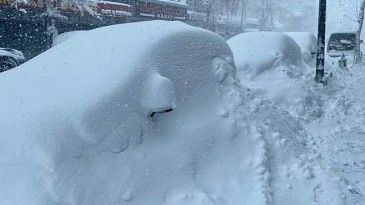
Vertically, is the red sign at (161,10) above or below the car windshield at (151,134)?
above

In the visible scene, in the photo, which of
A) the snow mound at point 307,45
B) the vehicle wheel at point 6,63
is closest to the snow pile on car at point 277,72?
the snow mound at point 307,45

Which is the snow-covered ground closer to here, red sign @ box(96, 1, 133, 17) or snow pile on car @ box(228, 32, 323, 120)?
snow pile on car @ box(228, 32, 323, 120)

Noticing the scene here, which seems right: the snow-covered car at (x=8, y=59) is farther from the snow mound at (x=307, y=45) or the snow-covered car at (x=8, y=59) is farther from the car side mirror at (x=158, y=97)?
the car side mirror at (x=158, y=97)

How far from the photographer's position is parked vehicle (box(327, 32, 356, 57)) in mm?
19003

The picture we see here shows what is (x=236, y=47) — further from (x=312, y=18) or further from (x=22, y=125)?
(x=312, y=18)

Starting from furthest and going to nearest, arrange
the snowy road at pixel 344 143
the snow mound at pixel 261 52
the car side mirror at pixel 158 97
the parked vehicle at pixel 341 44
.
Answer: the parked vehicle at pixel 341 44 < the snow mound at pixel 261 52 < the snowy road at pixel 344 143 < the car side mirror at pixel 158 97

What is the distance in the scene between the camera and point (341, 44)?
769 inches

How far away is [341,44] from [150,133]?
18709mm

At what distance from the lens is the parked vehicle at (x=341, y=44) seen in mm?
19003

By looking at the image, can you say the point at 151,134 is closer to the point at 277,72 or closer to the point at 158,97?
the point at 158,97

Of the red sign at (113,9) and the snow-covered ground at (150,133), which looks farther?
the red sign at (113,9)

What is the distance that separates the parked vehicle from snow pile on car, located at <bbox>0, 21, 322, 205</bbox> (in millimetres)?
16388

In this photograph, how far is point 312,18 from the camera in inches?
2795

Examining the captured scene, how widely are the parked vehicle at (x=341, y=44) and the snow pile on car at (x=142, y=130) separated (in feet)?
53.8
